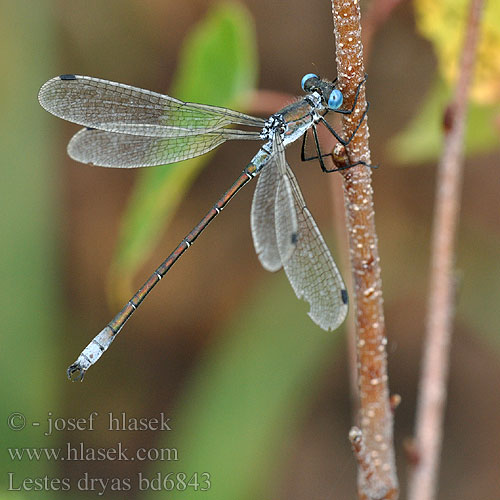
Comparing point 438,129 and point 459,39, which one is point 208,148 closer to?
point 438,129

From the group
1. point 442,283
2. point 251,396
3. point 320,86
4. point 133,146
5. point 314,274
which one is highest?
point 133,146

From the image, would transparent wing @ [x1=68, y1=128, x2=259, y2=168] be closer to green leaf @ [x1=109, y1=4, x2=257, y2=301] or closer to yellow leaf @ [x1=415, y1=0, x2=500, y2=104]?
green leaf @ [x1=109, y1=4, x2=257, y2=301]

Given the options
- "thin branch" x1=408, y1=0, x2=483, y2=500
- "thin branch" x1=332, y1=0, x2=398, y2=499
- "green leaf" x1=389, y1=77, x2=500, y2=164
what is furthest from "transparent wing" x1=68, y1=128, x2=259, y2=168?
"thin branch" x1=332, y1=0, x2=398, y2=499

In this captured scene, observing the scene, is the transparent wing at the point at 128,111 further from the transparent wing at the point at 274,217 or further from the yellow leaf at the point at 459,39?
the yellow leaf at the point at 459,39

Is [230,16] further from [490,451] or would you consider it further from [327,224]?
[490,451]

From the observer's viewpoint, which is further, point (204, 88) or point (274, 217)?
point (204, 88)

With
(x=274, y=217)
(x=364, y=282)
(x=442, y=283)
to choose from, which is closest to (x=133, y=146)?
(x=274, y=217)

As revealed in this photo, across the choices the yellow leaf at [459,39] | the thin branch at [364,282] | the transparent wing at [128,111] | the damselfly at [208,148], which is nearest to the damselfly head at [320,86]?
the damselfly at [208,148]

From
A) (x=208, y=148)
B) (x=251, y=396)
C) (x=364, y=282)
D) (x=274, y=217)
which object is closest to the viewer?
(x=364, y=282)
